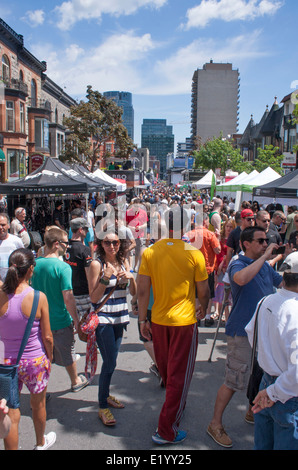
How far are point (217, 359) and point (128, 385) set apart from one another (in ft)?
4.46

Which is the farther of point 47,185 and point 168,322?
point 47,185

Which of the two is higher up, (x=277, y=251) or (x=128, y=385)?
(x=277, y=251)

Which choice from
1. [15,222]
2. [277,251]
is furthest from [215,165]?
[277,251]

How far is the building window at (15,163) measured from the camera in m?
28.5

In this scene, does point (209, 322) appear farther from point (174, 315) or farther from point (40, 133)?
point (40, 133)

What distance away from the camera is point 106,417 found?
3697mm

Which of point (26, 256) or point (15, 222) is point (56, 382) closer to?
point (26, 256)

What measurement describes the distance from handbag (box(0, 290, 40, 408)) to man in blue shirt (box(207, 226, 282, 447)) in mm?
1664

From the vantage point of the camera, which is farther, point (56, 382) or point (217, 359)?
point (217, 359)

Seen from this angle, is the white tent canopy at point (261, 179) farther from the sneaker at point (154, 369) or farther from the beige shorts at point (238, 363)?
the beige shorts at point (238, 363)

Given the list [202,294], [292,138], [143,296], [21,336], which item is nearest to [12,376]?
[21,336]

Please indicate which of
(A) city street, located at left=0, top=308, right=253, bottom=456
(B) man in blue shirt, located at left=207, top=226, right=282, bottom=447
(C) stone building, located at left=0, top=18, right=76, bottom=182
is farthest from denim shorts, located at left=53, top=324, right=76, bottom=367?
(C) stone building, located at left=0, top=18, right=76, bottom=182

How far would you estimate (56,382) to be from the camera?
455 cm

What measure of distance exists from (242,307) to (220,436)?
1127 millimetres
